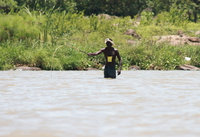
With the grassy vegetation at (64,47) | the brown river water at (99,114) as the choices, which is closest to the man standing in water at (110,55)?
the brown river water at (99,114)

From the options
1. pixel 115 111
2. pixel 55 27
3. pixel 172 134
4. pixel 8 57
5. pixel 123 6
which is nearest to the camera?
pixel 172 134

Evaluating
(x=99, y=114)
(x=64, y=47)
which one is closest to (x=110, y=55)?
(x=99, y=114)

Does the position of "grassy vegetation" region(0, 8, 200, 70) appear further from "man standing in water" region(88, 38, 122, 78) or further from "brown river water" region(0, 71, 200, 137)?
"brown river water" region(0, 71, 200, 137)

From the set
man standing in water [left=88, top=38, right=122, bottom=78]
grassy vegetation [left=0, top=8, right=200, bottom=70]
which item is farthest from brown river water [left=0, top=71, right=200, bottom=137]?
grassy vegetation [left=0, top=8, right=200, bottom=70]

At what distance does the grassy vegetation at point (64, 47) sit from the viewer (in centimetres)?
2158

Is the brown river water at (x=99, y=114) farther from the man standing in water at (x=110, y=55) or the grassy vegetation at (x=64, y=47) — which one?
the grassy vegetation at (x=64, y=47)

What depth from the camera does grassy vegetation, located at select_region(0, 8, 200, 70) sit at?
21.6 metres

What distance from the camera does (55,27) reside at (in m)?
26.7

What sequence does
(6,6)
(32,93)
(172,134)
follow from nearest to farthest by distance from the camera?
(172,134) < (32,93) < (6,6)

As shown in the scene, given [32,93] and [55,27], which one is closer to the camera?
[32,93]

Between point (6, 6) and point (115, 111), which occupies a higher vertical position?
point (6, 6)

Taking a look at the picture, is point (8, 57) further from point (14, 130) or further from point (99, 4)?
point (99, 4)

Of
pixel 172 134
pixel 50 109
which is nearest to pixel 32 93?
pixel 50 109

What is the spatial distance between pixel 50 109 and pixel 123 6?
5163 cm
